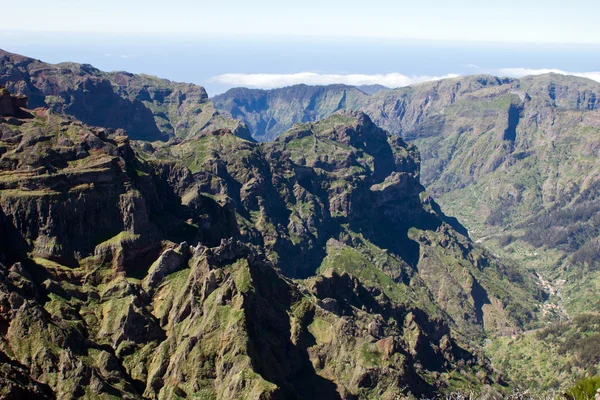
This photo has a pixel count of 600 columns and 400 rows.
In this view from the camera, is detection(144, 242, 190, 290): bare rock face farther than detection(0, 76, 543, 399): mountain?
Yes

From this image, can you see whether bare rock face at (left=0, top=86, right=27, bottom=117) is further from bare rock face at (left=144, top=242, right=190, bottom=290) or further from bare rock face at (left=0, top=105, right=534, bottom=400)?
bare rock face at (left=144, top=242, right=190, bottom=290)

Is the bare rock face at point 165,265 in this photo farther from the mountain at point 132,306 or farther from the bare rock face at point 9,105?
the bare rock face at point 9,105

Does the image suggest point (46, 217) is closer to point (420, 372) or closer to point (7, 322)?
point (7, 322)

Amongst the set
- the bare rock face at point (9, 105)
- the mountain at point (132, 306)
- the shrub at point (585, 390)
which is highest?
the bare rock face at point (9, 105)

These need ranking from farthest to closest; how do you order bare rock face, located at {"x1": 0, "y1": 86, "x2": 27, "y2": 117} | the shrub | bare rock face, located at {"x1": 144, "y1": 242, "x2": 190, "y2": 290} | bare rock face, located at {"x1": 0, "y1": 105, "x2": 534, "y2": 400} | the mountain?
bare rock face, located at {"x1": 0, "y1": 86, "x2": 27, "y2": 117} → bare rock face, located at {"x1": 144, "y1": 242, "x2": 190, "y2": 290} → bare rock face, located at {"x1": 0, "y1": 105, "x2": 534, "y2": 400} → the mountain → the shrub

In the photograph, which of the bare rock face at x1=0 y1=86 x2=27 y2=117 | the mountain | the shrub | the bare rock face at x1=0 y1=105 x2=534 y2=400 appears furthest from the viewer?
the bare rock face at x1=0 y1=86 x2=27 y2=117

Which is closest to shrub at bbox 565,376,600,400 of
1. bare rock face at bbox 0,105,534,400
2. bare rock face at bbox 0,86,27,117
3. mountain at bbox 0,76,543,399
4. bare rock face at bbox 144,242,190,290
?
bare rock face at bbox 0,105,534,400

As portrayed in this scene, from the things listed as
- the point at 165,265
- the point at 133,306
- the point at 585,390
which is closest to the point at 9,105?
the point at 165,265

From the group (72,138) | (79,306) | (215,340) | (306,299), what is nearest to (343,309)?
(306,299)

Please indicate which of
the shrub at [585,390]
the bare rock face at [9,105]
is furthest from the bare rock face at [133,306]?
the shrub at [585,390]

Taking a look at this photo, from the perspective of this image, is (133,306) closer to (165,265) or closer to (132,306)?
(132,306)

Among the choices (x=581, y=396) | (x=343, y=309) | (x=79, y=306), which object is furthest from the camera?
(x=343, y=309)
